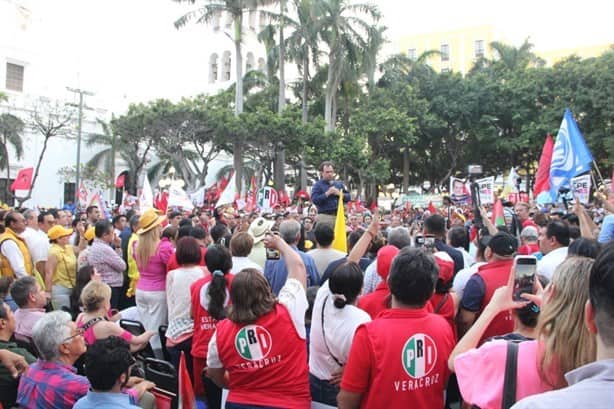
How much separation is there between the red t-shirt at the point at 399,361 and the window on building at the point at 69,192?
124 feet

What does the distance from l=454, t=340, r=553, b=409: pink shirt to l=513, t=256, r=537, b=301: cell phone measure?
13.6 inches

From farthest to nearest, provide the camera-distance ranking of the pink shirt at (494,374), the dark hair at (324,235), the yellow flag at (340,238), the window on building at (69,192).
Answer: the window on building at (69,192) → the yellow flag at (340,238) → the dark hair at (324,235) → the pink shirt at (494,374)

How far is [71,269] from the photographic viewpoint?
693cm

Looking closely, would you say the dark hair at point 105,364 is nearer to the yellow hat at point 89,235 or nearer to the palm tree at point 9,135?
the yellow hat at point 89,235

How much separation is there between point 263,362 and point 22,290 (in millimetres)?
2432

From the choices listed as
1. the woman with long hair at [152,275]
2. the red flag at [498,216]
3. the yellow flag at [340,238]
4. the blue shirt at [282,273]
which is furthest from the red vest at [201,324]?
the red flag at [498,216]

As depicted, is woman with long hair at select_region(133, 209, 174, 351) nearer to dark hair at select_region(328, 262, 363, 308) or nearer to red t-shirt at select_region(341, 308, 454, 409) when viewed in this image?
dark hair at select_region(328, 262, 363, 308)

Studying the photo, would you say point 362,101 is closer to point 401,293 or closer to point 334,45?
point 334,45

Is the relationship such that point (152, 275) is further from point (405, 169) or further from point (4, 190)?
point (405, 169)

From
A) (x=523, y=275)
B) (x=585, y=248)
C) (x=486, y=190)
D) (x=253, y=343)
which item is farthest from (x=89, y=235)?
Answer: (x=486, y=190)

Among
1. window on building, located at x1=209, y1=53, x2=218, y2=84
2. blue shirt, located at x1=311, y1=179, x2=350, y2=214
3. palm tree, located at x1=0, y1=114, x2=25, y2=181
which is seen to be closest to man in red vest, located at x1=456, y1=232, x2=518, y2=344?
blue shirt, located at x1=311, y1=179, x2=350, y2=214

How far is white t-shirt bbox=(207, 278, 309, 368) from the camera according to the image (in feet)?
11.1

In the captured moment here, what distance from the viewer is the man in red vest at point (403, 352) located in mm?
2781

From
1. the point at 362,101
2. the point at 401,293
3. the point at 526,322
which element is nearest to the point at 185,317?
the point at 401,293
